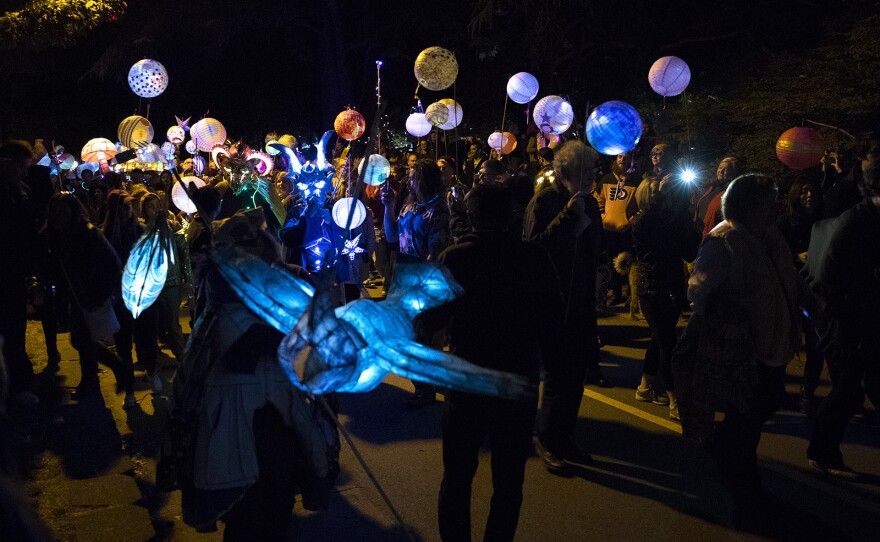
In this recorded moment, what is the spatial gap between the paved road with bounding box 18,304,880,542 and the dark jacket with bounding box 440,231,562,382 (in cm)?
128

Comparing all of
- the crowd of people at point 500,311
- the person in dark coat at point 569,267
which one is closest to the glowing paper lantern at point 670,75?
the crowd of people at point 500,311

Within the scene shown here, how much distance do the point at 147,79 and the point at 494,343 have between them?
12.2 m

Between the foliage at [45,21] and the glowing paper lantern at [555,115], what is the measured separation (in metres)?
8.88

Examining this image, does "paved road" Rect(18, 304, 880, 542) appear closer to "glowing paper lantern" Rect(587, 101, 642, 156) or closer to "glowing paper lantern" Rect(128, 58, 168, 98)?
"glowing paper lantern" Rect(587, 101, 642, 156)

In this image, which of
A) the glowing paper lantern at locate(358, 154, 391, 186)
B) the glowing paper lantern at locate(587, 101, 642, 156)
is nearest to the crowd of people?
the glowing paper lantern at locate(587, 101, 642, 156)

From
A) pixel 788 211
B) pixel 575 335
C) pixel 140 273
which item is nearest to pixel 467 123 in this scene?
pixel 788 211

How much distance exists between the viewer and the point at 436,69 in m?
11.4

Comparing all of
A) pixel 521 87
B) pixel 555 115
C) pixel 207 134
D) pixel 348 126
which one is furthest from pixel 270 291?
pixel 207 134

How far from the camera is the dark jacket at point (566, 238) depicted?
182 inches

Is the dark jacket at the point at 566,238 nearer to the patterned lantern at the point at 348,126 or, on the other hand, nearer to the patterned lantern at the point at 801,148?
the patterned lantern at the point at 801,148

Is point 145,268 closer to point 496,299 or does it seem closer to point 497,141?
point 496,299

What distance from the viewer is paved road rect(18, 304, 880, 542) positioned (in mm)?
3920

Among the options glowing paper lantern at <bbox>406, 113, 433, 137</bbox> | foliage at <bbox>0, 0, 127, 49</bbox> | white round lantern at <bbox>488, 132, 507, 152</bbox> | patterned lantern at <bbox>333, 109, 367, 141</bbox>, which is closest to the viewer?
patterned lantern at <bbox>333, 109, 367, 141</bbox>

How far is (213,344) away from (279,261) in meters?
0.46
